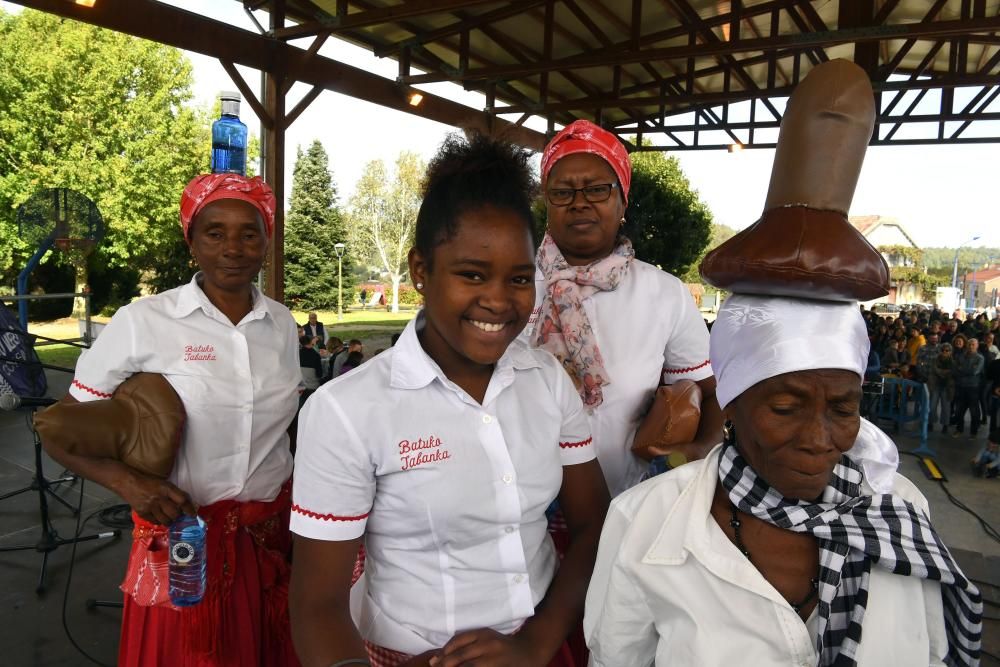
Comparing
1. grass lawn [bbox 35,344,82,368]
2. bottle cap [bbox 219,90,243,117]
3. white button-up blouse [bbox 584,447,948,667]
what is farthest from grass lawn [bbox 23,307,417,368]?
white button-up blouse [bbox 584,447,948,667]

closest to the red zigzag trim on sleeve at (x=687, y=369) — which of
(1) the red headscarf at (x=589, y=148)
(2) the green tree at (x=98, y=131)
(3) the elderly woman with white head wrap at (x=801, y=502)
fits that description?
(1) the red headscarf at (x=589, y=148)

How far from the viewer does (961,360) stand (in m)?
8.38

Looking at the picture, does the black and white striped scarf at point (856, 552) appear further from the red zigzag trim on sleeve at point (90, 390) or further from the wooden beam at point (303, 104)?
the wooden beam at point (303, 104)

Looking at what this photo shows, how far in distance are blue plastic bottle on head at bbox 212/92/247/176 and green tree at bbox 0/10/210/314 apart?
61.8ft

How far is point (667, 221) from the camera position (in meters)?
13.2

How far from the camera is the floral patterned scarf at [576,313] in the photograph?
1678 mm

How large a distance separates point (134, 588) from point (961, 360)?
31.9ft

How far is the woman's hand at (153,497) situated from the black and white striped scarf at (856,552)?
135 centimetres

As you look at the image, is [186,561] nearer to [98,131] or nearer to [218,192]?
[218,192]

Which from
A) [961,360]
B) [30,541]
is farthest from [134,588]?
[961,360]

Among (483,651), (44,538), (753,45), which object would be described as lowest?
(44,538)

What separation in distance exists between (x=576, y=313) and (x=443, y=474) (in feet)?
2.29

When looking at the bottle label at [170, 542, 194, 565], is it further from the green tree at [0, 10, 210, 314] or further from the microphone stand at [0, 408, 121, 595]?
the green tree at [0, 10, 210, 314]

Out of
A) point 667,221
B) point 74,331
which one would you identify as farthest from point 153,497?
point 74,331
